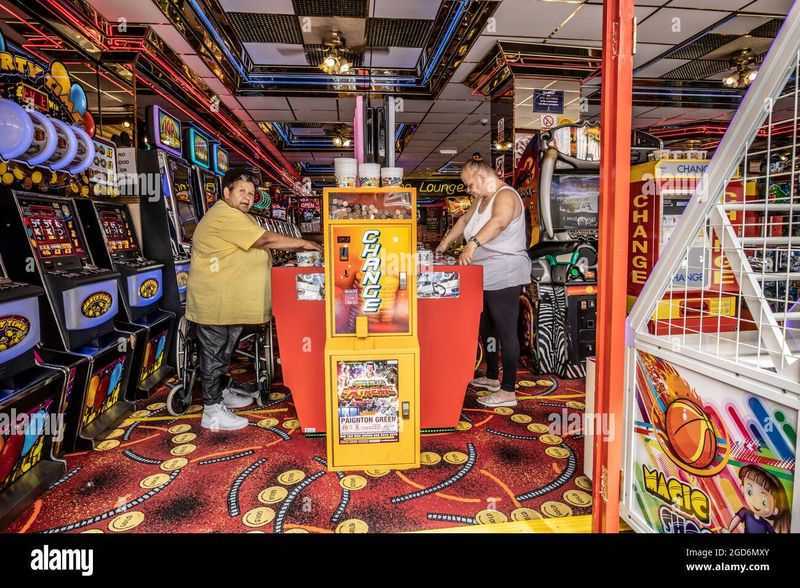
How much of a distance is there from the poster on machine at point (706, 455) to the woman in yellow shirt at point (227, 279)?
1.98 m

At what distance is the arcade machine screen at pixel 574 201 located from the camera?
416 cm

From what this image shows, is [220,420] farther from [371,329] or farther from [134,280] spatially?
[371,329]

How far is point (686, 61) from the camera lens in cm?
572

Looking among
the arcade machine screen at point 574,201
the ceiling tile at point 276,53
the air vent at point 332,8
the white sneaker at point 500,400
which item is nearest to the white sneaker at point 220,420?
the white sneaker at point 500,400

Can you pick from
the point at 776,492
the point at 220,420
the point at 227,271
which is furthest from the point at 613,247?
the point at 220,420

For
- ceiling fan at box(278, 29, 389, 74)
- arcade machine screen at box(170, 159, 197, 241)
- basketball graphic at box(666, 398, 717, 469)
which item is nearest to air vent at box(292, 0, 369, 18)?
ceiling fan at box(278, 29, 389, 74)

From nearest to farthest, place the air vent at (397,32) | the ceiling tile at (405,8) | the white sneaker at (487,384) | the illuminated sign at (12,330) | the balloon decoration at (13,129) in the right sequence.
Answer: the illuminated sign at (12,330) → the balloon decoration at (13,129) → the white sneaker at (487,384) → the ceiling tile at (405,8) → the air vent at (397,32)

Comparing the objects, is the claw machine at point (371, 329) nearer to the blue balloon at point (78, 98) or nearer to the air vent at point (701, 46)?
the blue balloon at point (78, 98)

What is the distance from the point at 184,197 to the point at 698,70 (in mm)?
6237
